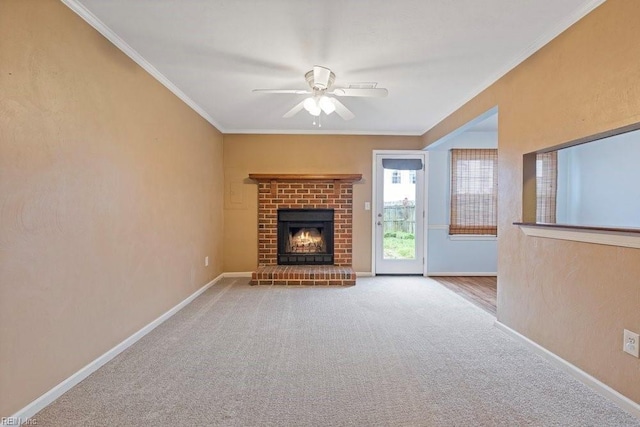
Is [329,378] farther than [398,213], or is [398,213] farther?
[398,213]

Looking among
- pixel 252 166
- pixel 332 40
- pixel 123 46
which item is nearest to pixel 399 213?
pixel 252 166

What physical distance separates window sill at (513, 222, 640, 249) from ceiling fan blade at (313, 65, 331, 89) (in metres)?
1.93

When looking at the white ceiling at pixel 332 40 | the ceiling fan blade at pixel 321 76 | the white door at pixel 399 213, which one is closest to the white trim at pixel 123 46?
the white ceiling at pixel 332 40

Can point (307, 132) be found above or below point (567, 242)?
above

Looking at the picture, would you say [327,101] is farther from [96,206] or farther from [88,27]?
[96,206]

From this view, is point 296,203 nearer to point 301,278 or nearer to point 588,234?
point 301,278

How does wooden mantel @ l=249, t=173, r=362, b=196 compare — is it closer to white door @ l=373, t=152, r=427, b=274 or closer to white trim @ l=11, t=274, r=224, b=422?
white door @ l=373, t=152, r=427, b=274

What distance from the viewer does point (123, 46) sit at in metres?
2.27

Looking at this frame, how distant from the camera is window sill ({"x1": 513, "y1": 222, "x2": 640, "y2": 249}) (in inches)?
63.7

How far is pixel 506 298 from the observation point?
268 centimetres

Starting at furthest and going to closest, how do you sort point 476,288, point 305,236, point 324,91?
point 305,236 < point 476,288 < point 324,91

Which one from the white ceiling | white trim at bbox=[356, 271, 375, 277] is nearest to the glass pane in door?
white trim at bbox=[356, 271, 375, 277]

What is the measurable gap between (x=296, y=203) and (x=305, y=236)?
0.57 meters

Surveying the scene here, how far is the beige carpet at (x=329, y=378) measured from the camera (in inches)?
62.3
